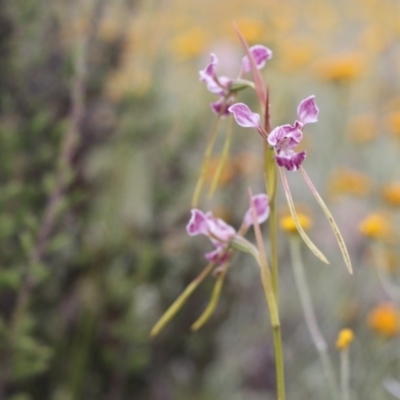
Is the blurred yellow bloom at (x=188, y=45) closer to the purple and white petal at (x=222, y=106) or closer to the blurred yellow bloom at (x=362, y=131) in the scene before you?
the blurred yellow bloom at (x=362, y=131)

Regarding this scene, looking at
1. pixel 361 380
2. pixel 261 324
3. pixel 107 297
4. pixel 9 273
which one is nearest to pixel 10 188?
pixel 9 273

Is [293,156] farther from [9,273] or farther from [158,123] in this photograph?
[158,123]

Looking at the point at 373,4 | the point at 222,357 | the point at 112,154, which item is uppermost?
the point at 373,4

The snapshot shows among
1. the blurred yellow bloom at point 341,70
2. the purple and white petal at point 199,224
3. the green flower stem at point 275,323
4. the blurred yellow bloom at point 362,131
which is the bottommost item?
the green flower stem at point 275,323

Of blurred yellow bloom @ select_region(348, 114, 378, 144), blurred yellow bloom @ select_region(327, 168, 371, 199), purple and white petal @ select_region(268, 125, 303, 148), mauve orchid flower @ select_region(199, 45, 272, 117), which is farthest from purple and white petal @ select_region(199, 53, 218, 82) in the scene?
blurred yellow bloom @ select_region(348, 114, 378, 144)

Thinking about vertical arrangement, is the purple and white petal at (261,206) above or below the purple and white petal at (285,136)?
above

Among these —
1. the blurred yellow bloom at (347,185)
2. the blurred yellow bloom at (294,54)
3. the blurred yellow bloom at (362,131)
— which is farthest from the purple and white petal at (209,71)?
the blurred yellow bloom at (294,54)

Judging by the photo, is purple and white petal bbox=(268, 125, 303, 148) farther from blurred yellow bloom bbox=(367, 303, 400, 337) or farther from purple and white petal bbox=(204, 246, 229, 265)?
blurred yellow bloom bbox=(367, 303, 400, 337)
